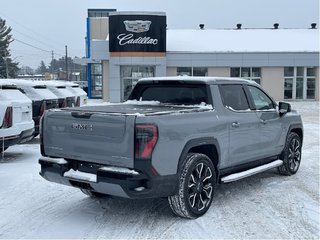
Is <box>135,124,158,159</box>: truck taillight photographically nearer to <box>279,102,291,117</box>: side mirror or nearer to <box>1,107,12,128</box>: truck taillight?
<box>279,102,291,117</box>: side mirror

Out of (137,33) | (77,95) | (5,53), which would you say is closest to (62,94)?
(77,95)

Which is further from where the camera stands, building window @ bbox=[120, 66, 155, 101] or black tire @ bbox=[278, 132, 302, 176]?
building window @ bbox=[120, 66, 155, 101]

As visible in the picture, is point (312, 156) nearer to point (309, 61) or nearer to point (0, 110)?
point (0, 110)

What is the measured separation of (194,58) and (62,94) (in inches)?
870

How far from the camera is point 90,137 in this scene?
5.01 m

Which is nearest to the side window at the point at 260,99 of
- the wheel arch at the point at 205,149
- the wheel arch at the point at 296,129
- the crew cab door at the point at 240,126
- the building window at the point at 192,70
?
the crew cab door at the point at 240,126

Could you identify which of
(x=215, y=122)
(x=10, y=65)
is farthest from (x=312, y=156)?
(x=10, y=65)

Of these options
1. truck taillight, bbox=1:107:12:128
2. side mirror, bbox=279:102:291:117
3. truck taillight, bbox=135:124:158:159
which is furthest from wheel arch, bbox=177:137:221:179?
truck taillight, bbox=1:107:12:128

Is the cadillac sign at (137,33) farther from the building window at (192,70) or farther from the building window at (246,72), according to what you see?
the building window at (246,72)

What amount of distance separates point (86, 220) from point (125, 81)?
2937 centimetres

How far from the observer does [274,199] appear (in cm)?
626

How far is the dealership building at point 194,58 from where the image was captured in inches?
1278

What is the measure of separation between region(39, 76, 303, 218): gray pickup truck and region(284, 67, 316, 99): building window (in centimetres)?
2929

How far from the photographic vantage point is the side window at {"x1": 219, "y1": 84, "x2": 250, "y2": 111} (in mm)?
6220
